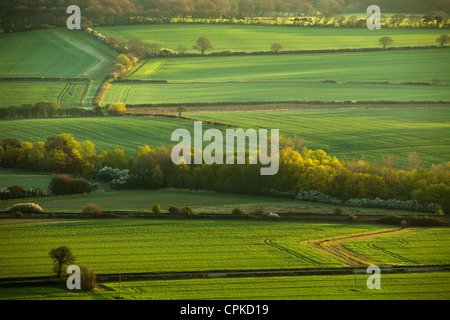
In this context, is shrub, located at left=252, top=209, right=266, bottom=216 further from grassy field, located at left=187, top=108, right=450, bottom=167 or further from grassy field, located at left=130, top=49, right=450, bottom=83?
grassy field, located at left=130, top=49, right=450, bottom=83

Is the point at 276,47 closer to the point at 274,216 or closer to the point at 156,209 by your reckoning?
the point at 274,216

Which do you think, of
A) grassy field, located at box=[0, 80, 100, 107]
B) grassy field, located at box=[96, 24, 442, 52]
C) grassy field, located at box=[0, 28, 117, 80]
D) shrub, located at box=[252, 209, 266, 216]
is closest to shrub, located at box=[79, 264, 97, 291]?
shrub, located at box=[252, 209, 266, 216]

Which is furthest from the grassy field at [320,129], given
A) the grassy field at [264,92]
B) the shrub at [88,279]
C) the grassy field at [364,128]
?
the shrub at [88,279]

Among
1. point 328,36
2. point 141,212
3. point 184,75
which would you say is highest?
point 328,36

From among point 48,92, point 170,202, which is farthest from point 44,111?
point 170,202

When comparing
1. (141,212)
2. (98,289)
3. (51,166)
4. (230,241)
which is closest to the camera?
(98,289)

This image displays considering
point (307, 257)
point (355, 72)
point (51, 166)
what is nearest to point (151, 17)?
point (355, 72)
